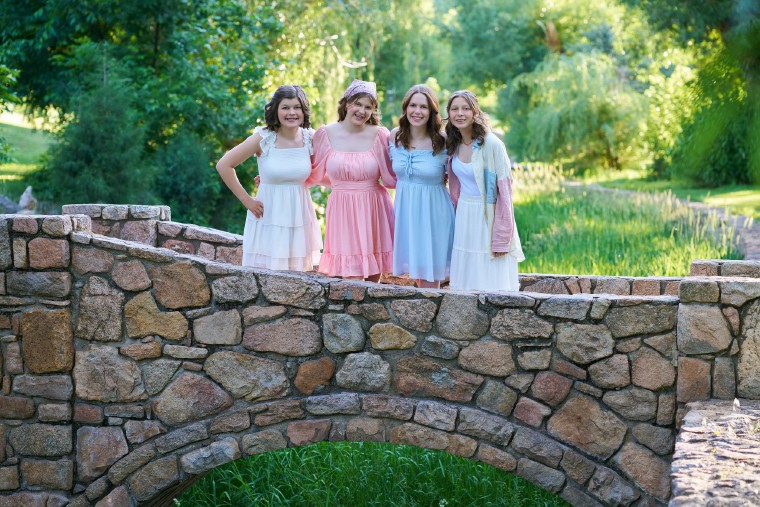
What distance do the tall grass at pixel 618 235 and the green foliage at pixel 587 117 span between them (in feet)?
25.4

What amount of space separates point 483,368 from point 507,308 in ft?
0.99

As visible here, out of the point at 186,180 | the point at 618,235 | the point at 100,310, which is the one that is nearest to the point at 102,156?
the point at 186,180

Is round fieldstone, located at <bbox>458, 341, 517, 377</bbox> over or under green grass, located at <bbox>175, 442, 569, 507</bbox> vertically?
over

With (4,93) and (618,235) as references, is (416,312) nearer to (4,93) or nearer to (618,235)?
(4,93)

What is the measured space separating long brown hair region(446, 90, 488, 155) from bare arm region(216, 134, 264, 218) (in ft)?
3.32

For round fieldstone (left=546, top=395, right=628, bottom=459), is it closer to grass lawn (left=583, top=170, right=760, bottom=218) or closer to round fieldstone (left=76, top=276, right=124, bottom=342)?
grass lawn (left=583, top=170, right=760, bottom=218)

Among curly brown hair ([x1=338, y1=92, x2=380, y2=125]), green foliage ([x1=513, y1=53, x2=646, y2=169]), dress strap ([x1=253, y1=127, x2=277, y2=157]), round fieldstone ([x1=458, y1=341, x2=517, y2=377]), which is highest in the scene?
green foliage ([x1=513, y1=53, x2=646, y2=169])

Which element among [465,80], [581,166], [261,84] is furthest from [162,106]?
[465,80]

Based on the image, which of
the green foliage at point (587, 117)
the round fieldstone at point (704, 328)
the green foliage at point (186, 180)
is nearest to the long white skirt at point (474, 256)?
the round fieldstone at point (704, 328)

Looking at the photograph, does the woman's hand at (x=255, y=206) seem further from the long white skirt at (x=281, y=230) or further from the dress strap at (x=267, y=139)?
the dress strap at (x=267, y=139)

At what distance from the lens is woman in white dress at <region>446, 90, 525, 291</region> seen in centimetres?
493

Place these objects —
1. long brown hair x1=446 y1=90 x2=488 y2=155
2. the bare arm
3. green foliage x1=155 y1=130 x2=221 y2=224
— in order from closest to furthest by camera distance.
→ long brown hair x1=446 y1=90 x2=488 y2=155, the bare arm, green foliage x1=155 y1=130 x2=221 y2=224

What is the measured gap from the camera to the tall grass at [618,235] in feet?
28.0

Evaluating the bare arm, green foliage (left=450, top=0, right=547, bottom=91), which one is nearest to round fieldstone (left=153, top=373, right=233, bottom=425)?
the bare arm
